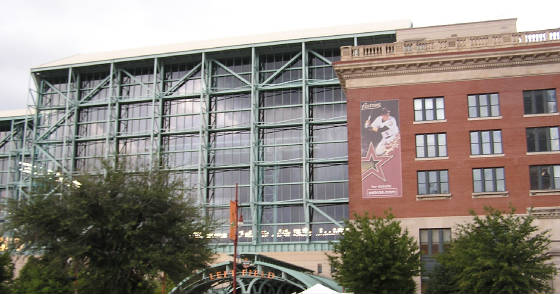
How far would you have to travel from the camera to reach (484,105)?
50344mm

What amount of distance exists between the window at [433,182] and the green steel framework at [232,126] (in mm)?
26436

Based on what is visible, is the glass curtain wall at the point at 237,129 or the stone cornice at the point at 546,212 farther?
the glass curtain wall at the point at 237,129

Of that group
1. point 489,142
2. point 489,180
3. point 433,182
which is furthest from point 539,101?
point 433,182

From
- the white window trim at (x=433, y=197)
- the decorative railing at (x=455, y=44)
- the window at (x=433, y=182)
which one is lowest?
the white window trim at (x=433, y=197)

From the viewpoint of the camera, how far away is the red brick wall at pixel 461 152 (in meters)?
48.4

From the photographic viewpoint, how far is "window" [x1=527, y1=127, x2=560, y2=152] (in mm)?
48625

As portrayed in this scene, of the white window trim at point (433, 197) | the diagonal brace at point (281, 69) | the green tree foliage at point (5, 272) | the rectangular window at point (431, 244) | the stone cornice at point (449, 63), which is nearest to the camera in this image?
the rectangular window at point (431, 244)

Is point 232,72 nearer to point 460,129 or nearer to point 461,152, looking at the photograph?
point 460,129

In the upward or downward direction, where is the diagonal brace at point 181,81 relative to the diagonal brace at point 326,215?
upward

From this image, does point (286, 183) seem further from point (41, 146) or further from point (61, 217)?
point (61, 217)

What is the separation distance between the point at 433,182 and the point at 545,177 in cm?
788

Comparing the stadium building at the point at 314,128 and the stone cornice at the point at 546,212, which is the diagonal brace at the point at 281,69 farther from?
the stone cornice at the point at 546,212

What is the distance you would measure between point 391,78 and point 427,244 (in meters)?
13.0

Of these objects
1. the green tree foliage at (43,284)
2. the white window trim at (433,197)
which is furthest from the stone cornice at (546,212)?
the green tree foliage at (43,284)
